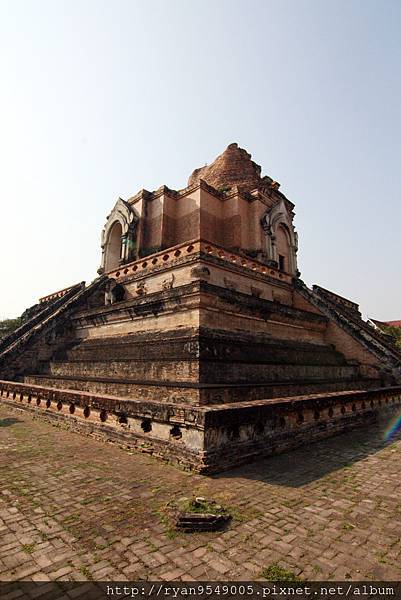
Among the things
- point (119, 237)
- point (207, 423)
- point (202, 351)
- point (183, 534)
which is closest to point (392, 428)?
point (202, 351)

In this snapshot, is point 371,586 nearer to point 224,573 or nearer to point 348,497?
point 224,573

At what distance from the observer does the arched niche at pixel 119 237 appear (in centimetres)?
1839

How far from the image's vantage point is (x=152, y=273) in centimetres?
1299

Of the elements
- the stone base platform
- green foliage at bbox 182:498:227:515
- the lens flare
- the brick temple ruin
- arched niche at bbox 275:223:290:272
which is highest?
arched niche at bbox 275:223:290:272

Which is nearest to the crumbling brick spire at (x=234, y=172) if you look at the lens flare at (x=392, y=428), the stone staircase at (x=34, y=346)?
the stone staircase at (x=34, y=346)

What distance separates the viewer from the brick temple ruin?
20.4 feet

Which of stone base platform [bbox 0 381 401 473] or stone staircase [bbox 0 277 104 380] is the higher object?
stone staircase [bbox 0 277 104 380]

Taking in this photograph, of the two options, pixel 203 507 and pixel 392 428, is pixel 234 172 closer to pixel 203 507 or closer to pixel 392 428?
pixel 392 428

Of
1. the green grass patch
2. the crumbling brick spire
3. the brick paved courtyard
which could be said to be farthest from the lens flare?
the crumbling brick spire

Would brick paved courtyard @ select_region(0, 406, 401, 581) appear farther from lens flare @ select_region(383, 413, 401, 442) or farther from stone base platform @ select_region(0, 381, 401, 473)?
lens flare @ select_region(383, 413, 401, 442)

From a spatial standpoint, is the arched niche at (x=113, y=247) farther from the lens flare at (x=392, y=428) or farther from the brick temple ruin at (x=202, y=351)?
the lens flare at (x=392, y=428)

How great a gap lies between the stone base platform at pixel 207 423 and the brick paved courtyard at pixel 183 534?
28cm

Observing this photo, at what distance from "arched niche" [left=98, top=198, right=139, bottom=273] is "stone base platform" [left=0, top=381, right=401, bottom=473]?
33.7 feet

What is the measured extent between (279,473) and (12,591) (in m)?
3.87
